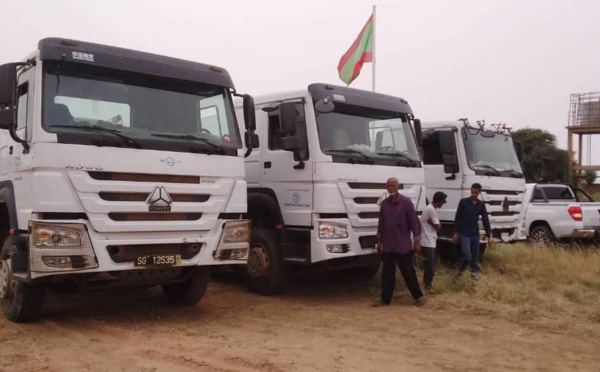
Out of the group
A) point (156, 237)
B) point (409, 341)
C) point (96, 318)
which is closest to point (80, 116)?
point (156, 237)

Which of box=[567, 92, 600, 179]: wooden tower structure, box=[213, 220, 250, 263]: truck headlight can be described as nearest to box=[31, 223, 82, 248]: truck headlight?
box=[213, 220, 250, 263]: truck headlight

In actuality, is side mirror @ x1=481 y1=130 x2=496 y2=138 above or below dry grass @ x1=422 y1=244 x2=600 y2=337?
above

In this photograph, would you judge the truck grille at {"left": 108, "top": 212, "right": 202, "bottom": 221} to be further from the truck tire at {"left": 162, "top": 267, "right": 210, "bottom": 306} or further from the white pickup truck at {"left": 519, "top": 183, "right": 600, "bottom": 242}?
the white pickup truck at {"left": 519, "top": 183, "right": 600, "bottom": 242}

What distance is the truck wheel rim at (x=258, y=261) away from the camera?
8711 millimetres

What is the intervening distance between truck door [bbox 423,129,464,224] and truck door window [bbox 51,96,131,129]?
5.87m

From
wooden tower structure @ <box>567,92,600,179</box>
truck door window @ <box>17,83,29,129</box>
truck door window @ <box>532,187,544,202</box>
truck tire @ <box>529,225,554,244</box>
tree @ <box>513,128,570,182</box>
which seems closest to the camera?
truck door window @ <box>17,83,29,129</box>

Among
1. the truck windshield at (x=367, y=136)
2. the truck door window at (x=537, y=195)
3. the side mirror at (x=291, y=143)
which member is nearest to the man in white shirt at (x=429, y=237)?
the truck windshield at (x=367, y=136)

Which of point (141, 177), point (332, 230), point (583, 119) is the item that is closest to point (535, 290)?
point (332, 230)

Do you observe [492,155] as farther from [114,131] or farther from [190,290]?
[114,131]

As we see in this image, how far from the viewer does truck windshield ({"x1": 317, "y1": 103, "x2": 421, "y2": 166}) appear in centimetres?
815

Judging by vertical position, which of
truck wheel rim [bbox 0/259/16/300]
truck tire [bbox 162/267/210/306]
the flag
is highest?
the flag

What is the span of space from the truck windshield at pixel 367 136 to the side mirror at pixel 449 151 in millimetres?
1517

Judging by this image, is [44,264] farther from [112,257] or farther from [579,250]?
[579,250]

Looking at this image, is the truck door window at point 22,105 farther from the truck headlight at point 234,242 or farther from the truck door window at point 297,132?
the truck door window at point 297,132
